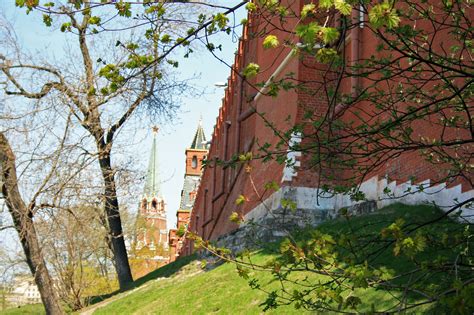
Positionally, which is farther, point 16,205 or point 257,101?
point 257,101

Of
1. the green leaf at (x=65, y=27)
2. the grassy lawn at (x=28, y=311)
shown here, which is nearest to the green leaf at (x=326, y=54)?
the green leaf at (x=65, y=27)

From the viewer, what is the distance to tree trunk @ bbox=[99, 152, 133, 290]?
18328 millimetres

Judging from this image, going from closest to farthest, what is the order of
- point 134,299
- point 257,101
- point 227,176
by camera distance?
point 134,299, point 257,101, point 227,176

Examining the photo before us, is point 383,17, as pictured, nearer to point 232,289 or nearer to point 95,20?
point 95,20

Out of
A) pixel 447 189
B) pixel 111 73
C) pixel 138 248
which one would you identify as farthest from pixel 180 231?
pixel 138 248

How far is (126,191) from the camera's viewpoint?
18.7 meters

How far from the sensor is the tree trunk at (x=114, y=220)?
18328mm

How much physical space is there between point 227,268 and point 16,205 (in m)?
4.38

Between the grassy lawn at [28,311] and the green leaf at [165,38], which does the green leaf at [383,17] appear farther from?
the grassy lawn at [28,311]

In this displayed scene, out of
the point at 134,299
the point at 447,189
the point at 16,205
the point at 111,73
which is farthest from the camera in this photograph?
the point at 134,299

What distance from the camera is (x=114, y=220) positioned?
21422 millimetres

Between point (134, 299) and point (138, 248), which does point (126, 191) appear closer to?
point (134, 299)

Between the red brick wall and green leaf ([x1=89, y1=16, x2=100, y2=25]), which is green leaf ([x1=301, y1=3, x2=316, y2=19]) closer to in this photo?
green leaf ([x1=89, y1=16, x2=100, y2=25])

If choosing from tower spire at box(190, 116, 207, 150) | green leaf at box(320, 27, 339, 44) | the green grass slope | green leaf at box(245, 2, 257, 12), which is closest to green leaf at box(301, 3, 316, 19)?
green leaf at box(320, 27, 339, 44)
